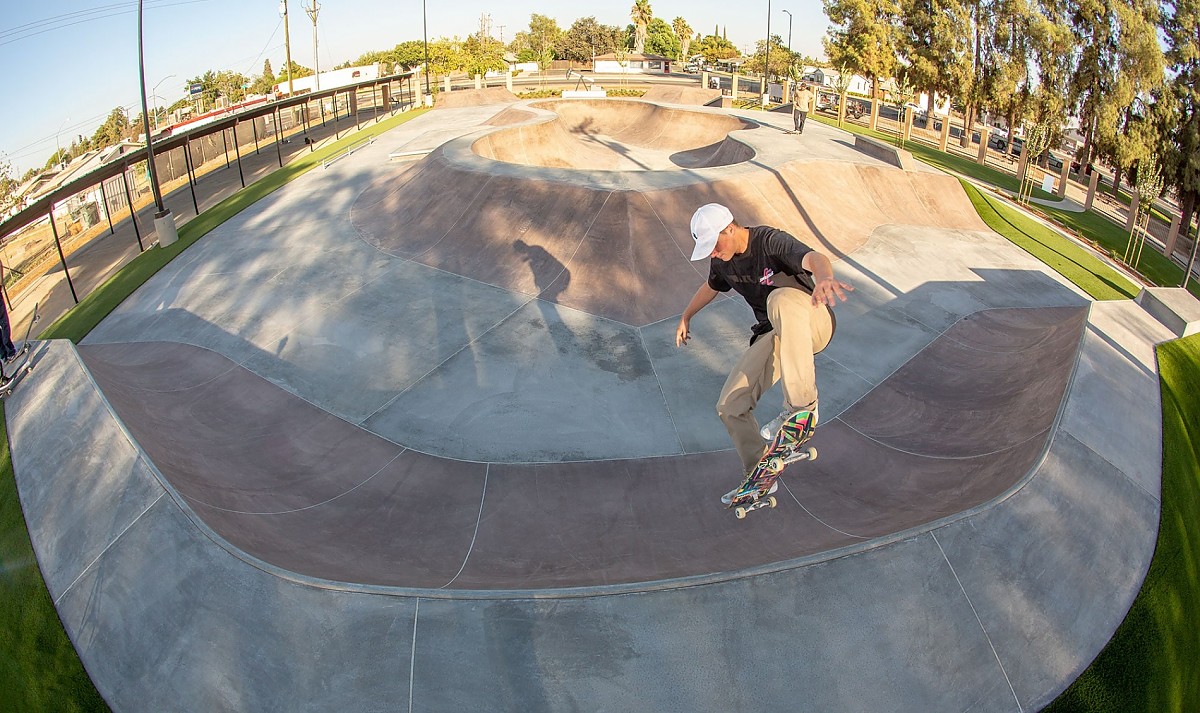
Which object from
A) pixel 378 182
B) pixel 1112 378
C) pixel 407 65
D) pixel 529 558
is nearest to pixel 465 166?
pixel 378 182

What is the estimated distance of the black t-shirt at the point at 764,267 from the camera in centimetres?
483

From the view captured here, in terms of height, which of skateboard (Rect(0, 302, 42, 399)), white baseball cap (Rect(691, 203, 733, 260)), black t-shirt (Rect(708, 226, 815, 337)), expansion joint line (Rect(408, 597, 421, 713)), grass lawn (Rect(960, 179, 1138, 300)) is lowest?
grass lawn (Rect(960, 179, 1138, 300))

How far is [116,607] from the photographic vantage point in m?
4.76

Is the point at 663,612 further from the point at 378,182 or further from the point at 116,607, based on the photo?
the point at 378,182

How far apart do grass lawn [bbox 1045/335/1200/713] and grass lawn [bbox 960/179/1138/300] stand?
9.73 m

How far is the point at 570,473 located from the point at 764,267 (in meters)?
3.98

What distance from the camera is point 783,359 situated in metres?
4.67

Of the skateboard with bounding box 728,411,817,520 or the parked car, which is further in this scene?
the parked car

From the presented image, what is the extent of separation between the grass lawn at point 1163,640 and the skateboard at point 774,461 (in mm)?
2221

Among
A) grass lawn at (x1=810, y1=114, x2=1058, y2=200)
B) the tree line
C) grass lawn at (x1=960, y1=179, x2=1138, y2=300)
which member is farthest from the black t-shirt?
the tree line

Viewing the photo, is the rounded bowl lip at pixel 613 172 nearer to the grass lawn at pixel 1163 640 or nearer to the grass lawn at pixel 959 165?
the grass lawn at pixel 1163 640

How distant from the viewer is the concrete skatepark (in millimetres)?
4402

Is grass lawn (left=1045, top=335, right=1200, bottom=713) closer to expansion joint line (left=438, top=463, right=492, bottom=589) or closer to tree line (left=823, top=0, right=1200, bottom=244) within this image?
expansion joint line (left=438, top=463, right=492, bottom=589)

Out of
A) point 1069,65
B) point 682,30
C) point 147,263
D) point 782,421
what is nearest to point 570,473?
point 782,421
